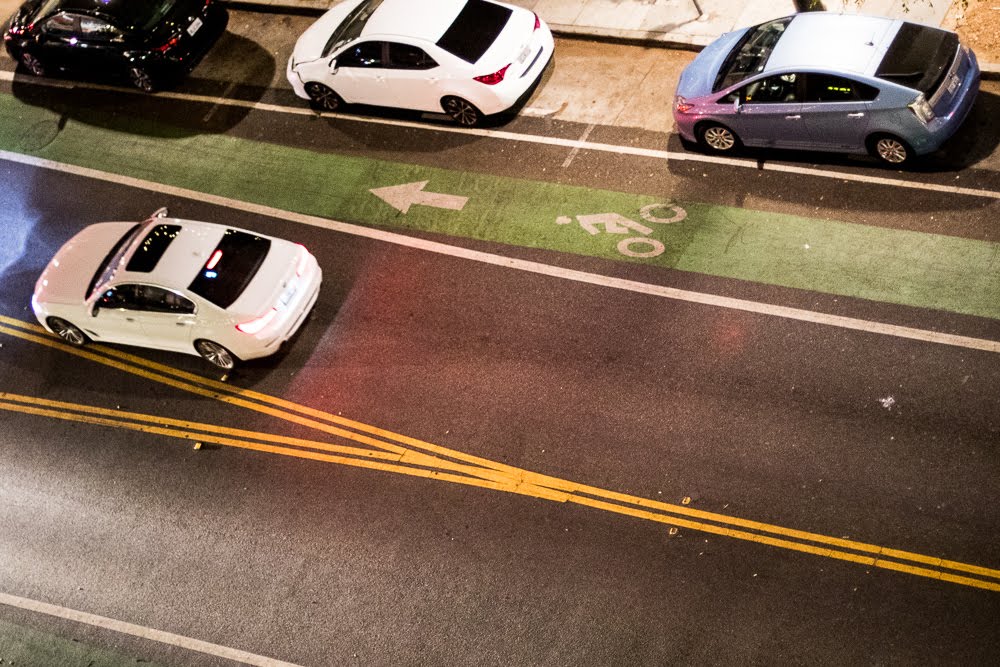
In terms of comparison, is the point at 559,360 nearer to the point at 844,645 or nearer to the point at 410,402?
the point at 410,402

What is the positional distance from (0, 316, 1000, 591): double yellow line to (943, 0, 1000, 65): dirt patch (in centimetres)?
821

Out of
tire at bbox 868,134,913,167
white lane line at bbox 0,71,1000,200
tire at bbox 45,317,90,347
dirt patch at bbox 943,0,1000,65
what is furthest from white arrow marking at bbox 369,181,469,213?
dirt patch at bbox 943,0,1000,65

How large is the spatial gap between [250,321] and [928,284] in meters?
8.53

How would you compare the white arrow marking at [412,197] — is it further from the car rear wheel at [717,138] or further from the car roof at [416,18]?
the car rear wheel at [717,138]

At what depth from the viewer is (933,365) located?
11.6 metres

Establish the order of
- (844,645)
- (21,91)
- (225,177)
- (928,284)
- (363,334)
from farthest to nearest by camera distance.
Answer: (21,91)
(225,177)
(363,334)
(928,284)
(844,645)

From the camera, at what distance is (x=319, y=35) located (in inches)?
664

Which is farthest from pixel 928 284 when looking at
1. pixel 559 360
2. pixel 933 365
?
pixel 559 360

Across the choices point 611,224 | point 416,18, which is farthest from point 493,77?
point 611,224

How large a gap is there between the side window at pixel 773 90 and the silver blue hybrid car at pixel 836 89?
0.04ft

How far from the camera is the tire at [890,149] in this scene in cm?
1326

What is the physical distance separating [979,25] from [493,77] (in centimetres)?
735

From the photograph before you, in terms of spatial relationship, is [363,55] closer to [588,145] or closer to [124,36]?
[588,145]

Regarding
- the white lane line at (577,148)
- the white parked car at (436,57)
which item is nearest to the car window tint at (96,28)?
the white parked car at (436,57)
